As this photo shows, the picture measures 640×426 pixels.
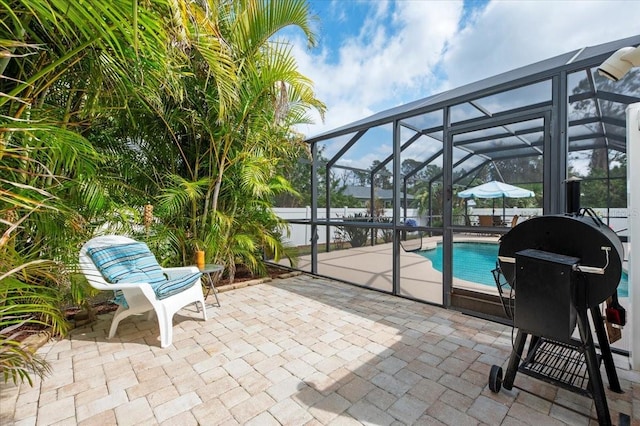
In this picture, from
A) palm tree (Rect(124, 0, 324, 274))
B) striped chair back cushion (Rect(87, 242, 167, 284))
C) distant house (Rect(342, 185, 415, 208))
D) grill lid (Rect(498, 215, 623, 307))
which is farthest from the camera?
distant house (Rect(342, 185, 415, 208))

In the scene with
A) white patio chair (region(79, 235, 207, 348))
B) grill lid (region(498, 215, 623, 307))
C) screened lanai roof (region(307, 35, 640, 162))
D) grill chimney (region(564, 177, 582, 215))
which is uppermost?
screened lanai roof (region(307, 35, 640, 162))

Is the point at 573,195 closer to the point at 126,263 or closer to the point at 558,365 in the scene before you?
the point at 558,365

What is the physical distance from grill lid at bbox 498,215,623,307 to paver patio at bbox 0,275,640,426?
2.97 ft

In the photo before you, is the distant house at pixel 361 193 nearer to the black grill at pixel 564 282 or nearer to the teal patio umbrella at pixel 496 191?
the teal patio umbrella at pixel 496 191

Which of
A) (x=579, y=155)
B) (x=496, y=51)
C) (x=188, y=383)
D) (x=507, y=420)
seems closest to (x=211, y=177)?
(x=188, y=383)

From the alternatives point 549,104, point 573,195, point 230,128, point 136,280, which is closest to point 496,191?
point 549,104

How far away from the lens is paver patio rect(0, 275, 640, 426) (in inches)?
74.7

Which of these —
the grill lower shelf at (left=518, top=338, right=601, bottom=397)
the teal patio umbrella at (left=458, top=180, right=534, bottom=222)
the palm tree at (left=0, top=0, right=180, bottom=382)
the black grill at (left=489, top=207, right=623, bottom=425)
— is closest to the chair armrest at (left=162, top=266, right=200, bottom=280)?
the palm tree at (left=0, top=0, right=180, bottom=382)

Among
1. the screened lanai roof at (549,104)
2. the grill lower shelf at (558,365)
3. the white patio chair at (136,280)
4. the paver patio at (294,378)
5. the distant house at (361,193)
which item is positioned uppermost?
the screened lanai roof at (549,104)

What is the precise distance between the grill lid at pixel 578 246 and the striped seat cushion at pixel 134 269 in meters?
3.12

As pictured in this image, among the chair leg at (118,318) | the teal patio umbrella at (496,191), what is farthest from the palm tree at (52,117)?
the teal patio umbrella at (496,191)

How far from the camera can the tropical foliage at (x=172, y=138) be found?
2.20 m

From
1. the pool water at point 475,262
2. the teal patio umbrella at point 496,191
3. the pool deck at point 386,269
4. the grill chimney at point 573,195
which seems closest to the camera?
the grill chimney at point 573,195

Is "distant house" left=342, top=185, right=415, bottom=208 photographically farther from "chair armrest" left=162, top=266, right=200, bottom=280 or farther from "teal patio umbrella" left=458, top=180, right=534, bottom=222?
"chair armrest" left=162, top=266, right=200, bottom=280
